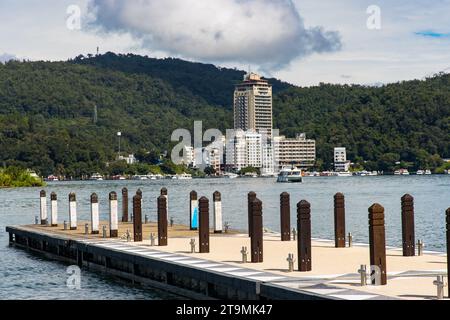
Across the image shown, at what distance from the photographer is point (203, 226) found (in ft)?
93.2

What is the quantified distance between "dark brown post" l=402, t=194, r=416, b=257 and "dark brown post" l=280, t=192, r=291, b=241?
641 cm

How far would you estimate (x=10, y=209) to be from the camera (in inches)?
3381

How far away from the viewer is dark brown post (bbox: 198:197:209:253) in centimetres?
2809

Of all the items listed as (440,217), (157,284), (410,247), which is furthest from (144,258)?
(440,217)

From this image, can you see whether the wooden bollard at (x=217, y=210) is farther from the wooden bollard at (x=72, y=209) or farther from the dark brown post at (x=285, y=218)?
the wooden bollard at (x=72, y=209)

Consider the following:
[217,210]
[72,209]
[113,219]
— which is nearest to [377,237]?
[217,210]

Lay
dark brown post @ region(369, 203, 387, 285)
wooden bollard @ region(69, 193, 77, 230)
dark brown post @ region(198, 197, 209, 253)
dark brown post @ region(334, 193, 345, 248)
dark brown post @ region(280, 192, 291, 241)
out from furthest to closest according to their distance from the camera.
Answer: wooden bollard @ region(69, 193, 77, 230) < dark brown post @ region(280, 192, 291, 241) < dark brown post @ region(334, 193, 345, 248) < dark brown post @ region(198, 197, 209, 253) < dark brown post @ region(369, 203, 387, 285)

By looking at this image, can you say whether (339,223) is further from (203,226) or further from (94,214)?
(94,214)

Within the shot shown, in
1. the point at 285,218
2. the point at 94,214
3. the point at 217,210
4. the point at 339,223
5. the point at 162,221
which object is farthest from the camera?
the point at 94,214

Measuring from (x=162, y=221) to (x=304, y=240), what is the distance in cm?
928

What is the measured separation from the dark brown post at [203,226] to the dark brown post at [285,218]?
14.8ft

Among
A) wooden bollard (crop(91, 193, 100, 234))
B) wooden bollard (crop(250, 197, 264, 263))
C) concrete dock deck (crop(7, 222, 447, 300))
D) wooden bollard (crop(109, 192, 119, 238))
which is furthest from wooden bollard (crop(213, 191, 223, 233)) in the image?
wooden bollard (crop(250, 197, 264, 263))

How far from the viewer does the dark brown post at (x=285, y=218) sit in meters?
32.4

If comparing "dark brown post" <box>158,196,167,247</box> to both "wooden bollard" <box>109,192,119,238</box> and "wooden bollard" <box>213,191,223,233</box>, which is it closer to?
"wooden bollard" <box>213,191,223,233</box>
